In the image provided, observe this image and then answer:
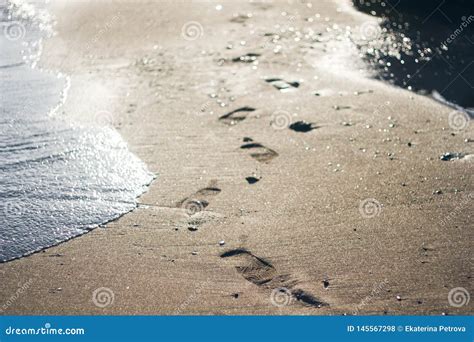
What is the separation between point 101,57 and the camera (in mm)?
6535

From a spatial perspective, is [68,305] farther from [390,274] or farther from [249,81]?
[249,81]

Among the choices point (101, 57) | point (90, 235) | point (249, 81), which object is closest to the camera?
point (90, 235)

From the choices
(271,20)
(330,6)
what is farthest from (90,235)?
(330,6)

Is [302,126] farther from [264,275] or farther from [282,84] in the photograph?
[264,275]

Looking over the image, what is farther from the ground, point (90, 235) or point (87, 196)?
point (87, 196)

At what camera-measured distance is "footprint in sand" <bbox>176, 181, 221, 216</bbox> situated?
3809 mm

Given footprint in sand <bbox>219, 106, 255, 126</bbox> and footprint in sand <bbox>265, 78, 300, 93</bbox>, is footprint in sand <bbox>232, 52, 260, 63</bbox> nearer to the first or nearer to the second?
footprint in sand <bbox>265, 78, 300, 93</bbox>

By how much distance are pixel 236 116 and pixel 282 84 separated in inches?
32.8

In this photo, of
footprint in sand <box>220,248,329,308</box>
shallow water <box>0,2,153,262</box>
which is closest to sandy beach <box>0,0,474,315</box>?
footprint in sand <box>220,248,329,308</box>

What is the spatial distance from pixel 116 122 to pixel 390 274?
292 cm

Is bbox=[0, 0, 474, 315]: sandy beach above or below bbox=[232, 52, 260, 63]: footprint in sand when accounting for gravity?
below

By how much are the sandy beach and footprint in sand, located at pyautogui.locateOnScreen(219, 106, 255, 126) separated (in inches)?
0.8

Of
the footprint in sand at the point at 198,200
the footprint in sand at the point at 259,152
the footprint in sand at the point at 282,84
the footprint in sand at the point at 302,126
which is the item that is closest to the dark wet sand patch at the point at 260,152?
the footprint in sand at the point at 259,152

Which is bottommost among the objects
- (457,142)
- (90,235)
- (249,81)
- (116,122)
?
(90,235)
